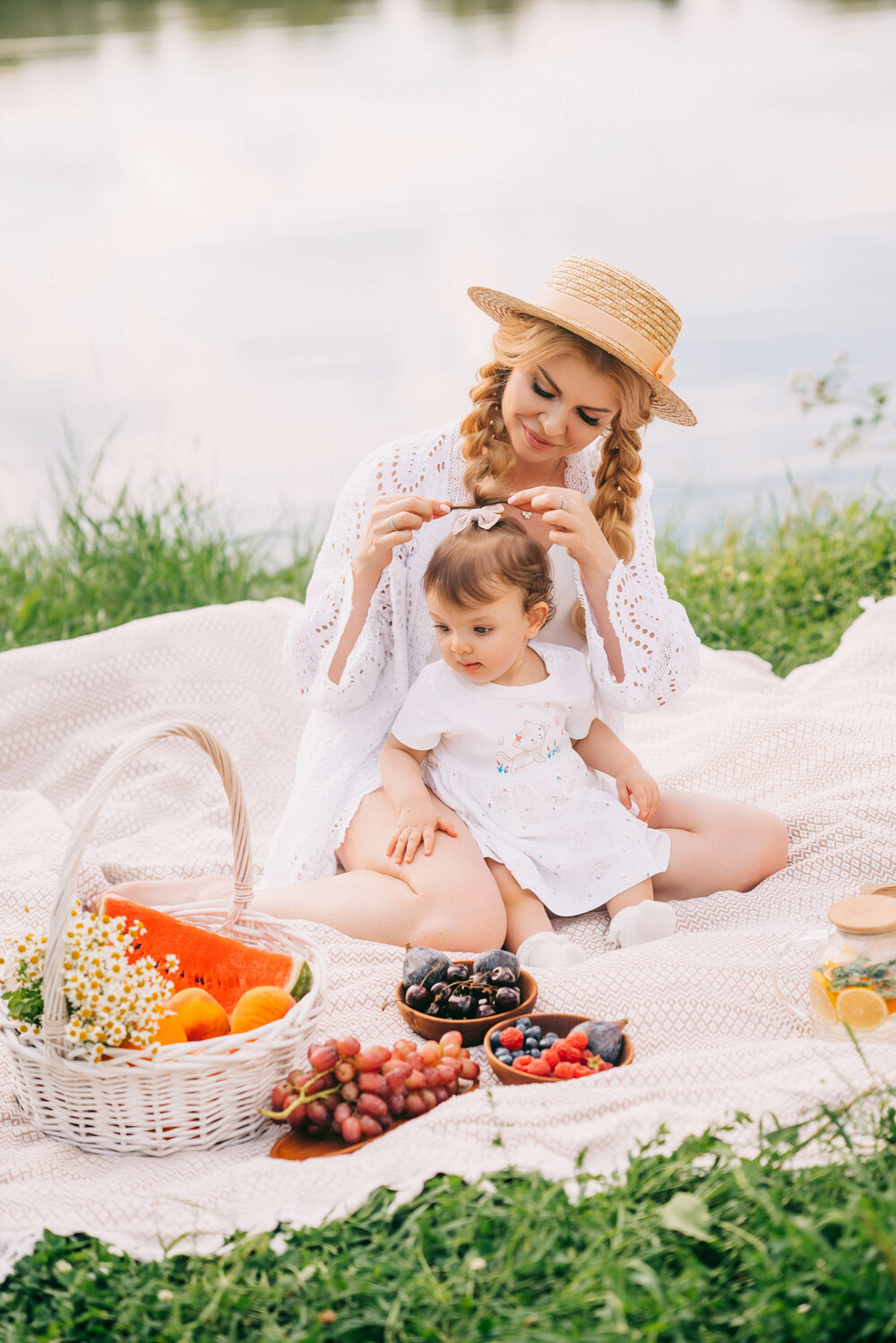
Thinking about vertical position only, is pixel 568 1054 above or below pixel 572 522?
below

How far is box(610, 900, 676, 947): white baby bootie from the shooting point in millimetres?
2436

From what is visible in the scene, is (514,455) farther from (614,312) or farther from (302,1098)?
(302,1098)

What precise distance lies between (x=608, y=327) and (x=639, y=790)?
949 mm

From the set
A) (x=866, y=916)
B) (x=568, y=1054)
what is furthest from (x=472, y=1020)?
(x=866, y=916)

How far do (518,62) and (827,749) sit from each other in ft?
15.4

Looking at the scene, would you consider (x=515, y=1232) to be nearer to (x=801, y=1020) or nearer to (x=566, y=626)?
(x=801, y=1020)

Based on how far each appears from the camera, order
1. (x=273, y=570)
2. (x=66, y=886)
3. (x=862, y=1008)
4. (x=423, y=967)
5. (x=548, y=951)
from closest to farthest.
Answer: (x=66, y=886) < (x=862, y=1008) < (x=423, y=967) < (x=548, y=951) < (x=273, y=570)

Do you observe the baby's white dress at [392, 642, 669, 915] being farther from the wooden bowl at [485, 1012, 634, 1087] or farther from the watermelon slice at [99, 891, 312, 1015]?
the watermelon slice at [99, 891, 312, 1015]

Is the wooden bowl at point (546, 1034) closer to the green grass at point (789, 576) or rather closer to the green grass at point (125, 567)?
the green grass at point (789, 576)

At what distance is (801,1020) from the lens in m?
2.06

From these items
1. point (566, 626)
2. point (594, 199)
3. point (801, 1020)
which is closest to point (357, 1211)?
point (801, 1020)

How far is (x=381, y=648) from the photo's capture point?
274cm

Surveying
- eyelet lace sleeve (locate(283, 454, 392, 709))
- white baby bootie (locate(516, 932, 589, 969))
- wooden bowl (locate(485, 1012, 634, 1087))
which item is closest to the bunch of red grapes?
wooden bowl (locate(485, 1012, 634, 1087))

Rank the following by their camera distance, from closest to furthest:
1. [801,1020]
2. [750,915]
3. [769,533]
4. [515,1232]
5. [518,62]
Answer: [515,1232] < [801,1020] < [750,915] < [769,533] < [518,62]
